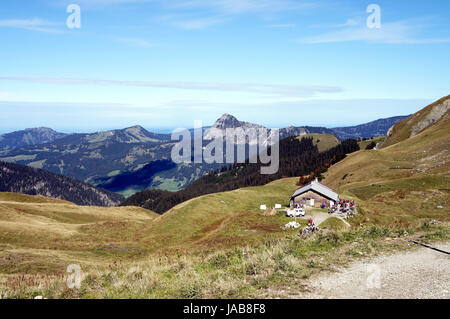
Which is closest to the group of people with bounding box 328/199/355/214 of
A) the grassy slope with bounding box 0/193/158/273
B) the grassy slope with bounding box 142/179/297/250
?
the grassy slope with bounding box 142/179/297/250

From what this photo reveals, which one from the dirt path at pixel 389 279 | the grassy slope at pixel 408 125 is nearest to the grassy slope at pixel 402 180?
the dirt path at pixel 389 279

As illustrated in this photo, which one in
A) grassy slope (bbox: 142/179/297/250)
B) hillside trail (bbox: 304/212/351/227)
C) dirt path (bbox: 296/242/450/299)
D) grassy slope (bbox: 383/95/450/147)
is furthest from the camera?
grassy slope (bbox: 383/95/450/147)

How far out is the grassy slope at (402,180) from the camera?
159ft

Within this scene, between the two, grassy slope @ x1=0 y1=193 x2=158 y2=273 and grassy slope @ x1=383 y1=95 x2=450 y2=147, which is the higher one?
grassy slope @ x1=383 y1=95 x2=450 y2=147

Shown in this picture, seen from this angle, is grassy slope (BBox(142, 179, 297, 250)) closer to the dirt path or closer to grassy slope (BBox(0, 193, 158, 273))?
grassy slope (BBox(0, 193, 158, 273))

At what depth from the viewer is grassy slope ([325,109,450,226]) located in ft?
159

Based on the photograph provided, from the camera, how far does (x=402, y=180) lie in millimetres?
74125

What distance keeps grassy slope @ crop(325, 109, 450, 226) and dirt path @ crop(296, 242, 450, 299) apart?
12.7 meters

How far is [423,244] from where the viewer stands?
1786 cm

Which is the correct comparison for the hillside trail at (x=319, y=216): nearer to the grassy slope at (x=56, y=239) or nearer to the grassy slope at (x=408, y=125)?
the grassy slope at (x=56, y=239)

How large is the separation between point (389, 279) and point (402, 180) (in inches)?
2827

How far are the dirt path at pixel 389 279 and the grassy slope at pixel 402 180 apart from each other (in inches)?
502

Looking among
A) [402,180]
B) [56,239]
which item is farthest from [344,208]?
[56,239]

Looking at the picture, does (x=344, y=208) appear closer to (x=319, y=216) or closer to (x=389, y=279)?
(x=319, y=216)
